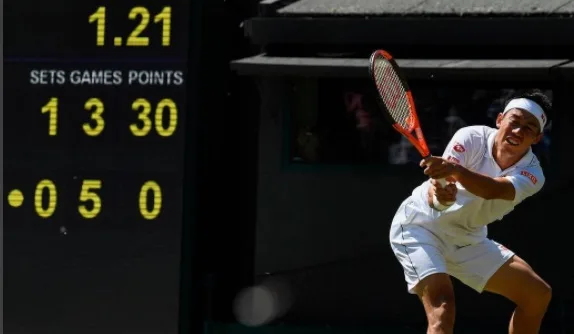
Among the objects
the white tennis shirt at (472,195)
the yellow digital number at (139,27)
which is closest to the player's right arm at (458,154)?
the white tennis shirt at (472,195)

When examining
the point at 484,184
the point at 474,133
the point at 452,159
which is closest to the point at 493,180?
the point at 484,184

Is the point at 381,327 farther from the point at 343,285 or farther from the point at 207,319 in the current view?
the point at 207,319

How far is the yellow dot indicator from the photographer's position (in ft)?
29.1

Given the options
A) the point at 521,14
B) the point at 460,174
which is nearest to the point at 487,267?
the point at 460,174

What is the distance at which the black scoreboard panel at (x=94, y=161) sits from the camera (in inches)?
346

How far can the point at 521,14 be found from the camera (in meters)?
8.36

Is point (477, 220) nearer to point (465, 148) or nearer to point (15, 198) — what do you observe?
point (465, 148)

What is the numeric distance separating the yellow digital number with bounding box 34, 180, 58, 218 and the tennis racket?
3185mm

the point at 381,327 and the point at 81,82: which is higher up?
the point at 81,82

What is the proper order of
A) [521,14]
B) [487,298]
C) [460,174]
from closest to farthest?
[460,174]
[521,14]
[487,298]

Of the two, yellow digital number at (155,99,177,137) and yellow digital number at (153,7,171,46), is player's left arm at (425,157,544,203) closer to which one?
yellow digital number at (155,99,177,137)

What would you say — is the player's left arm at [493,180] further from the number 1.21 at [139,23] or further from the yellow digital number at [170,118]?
the number 1.21 at [139,23]

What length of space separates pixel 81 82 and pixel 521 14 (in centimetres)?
284

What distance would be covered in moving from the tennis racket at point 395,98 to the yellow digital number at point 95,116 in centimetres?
290
